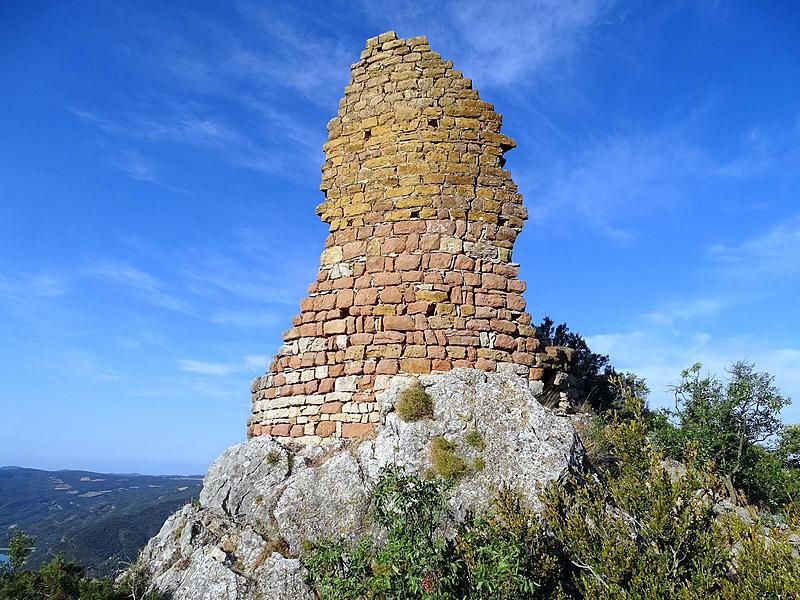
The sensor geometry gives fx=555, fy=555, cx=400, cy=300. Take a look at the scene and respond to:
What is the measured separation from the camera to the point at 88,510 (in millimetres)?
30781

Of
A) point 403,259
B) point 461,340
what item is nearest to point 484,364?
point 461,340

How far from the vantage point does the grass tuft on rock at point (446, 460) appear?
6.12 meters

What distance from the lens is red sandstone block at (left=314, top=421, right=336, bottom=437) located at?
789 cm

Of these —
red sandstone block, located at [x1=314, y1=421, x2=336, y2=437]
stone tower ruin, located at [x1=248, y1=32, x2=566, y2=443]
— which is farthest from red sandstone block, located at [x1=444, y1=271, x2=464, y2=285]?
red sandstone block, located at [x1=314, y1=421, x2=336, y2=437]

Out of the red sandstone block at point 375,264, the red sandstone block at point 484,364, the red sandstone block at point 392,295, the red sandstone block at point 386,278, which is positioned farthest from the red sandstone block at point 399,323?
the red sandstone block at point 484,364

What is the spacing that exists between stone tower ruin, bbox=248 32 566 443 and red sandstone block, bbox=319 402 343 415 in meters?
0.01

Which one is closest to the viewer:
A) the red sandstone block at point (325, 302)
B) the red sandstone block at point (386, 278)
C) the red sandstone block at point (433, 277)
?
the red sandstone block at point (433, 277)

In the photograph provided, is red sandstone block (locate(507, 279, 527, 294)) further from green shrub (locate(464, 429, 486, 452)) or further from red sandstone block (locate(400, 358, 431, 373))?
green shrub (locate(464, 429, 486, 452))

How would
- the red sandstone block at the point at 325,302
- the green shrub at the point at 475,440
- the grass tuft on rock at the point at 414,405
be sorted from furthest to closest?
the red sandstone block at the point at 325,302 → the grass tuft on rock at the point at 414,405 → the green shrub at the point at 475,440

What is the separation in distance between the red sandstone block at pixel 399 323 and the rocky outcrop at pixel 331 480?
2.57ft

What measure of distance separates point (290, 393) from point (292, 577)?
3.15m

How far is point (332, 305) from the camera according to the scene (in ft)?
27.7

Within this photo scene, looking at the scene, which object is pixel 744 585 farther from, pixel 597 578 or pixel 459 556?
pixel 459 556

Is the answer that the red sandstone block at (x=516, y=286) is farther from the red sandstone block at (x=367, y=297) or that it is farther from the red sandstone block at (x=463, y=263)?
the red sandstone block at (x=367, y=297)
